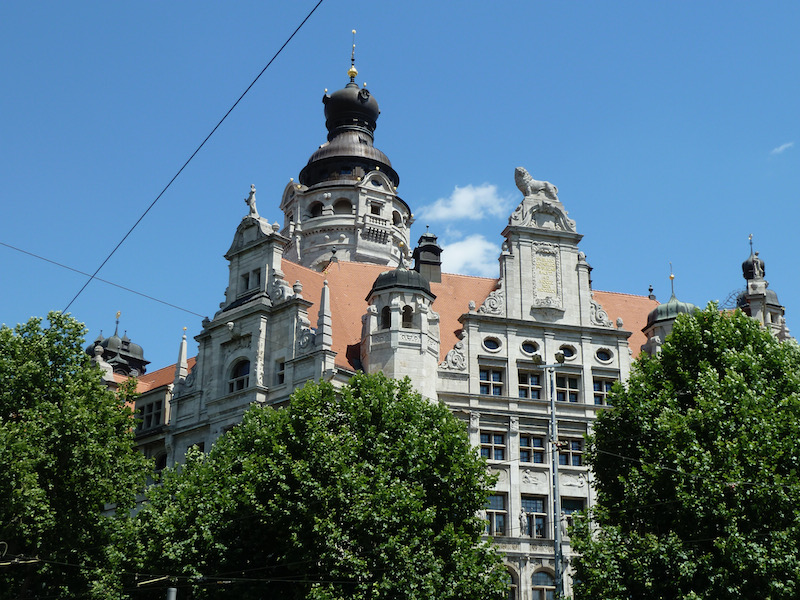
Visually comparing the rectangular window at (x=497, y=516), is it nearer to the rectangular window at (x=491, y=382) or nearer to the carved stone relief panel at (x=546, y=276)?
the rectangular window at (x=491, y=382)

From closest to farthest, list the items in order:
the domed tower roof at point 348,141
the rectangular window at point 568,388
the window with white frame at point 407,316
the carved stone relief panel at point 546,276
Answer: the window with white frame at point 407,316 → the rectangular window at point 568,388 → the carved stone relief panel at point 546,276 → the domed tower roof at point 348,141

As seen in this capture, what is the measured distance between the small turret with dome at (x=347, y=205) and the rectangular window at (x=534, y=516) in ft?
109

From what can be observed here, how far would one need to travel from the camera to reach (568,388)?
187 feet

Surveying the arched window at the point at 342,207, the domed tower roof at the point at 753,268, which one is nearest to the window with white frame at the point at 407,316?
the domed tower roof at the point at 753,268

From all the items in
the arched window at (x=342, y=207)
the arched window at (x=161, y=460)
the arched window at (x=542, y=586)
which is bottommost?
the arched window at (x=542, y=586)

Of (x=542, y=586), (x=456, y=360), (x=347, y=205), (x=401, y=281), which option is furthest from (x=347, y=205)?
(x=542, y=586)

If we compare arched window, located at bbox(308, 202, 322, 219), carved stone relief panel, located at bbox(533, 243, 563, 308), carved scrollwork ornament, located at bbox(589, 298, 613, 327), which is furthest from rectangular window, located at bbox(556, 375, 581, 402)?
arched window, located at bbox(308, 202, 322, 219)

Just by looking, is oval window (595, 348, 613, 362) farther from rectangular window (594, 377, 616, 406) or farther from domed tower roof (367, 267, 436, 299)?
domed tower roof (367, 267, 436, 299)

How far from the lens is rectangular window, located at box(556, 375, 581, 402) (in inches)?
2242

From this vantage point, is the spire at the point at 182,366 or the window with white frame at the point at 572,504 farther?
the spire at the point at 182,366

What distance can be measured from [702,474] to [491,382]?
63.5ft

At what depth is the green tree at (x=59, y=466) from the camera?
42688 mm

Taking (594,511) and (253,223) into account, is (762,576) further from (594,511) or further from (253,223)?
(253,223)

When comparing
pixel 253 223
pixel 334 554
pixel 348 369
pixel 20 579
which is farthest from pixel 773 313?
pixel 20 579
